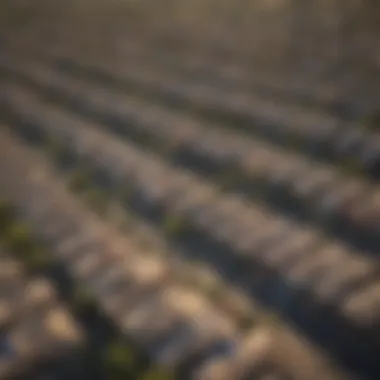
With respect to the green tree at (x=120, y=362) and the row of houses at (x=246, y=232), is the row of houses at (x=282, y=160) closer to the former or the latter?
the row of houses at (x=246, y=232)

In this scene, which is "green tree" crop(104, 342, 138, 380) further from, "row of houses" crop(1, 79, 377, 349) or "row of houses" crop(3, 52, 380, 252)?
"row of houses" crop(3, 52, 380, 252)

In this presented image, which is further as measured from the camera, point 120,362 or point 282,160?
point 282,160

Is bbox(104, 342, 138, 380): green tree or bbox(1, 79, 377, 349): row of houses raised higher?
bbox(1, 79, 377, 349): row of houses

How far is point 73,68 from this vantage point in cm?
135

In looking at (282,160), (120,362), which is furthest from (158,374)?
(282,160)

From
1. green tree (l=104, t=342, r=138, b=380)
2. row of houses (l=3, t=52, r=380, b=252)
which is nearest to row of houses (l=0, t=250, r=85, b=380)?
green tree (l=104, t=342, r=138, b=380)

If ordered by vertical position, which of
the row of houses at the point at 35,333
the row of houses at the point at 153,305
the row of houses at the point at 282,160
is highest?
the row of houses at the point at 282,160

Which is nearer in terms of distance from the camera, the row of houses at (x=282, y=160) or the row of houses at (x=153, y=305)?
the row of houses at (x=153, y=305)

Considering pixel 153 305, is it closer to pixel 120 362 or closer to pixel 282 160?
pixel 120 362

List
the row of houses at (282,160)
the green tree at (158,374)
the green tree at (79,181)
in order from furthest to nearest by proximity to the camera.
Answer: the green tree at (79,181)
the row of houses at (282,160)
the green tree at (158,374)

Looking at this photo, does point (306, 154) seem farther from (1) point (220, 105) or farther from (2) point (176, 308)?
(2) point (176, 308)

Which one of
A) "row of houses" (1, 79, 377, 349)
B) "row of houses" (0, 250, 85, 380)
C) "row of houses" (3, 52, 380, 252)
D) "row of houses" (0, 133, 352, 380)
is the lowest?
"row of houses" (0, 250, 85, 380)

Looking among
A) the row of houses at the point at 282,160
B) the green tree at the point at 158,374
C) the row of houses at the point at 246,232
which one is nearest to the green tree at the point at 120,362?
the green tree at the point at 158,374

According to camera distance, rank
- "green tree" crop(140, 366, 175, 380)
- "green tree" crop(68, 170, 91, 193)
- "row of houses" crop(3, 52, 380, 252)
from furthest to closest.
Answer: "green tree" crop(68, 170, 91, 193)
"row of houses" crop(3, 52, 380, 252)
"green tree" crop(140, 366, 175, 380)
